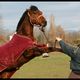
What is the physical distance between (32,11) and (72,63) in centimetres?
129

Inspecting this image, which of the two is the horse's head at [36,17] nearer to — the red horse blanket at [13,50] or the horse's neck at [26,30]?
the horse's neck at [26,30]

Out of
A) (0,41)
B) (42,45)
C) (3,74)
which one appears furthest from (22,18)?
(0,41)

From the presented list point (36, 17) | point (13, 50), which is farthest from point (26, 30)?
point (13, 50)

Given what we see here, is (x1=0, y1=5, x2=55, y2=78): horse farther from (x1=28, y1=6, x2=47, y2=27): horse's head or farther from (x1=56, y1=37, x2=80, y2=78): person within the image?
(x1=56, y1=37, x2=80, y2=78): person

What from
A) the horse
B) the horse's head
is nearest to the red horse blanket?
the horse

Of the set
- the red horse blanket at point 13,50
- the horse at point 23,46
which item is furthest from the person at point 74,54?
the red horse blanket at point 13,50

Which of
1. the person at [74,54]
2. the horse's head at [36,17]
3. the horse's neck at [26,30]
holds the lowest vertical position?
the person at [74,54]

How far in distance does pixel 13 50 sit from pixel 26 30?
0.53 meters

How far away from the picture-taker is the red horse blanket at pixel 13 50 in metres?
7.03

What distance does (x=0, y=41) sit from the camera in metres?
9.50

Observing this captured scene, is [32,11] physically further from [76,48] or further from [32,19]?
[76,48]

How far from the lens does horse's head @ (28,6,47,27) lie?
7.38 m

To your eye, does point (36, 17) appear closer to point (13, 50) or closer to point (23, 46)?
point (23, 46)

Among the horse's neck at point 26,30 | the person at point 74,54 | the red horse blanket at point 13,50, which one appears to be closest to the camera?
the person at point 74,54
